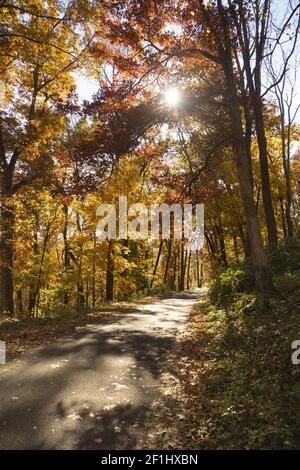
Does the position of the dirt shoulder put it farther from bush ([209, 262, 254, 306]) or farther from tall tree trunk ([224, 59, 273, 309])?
bush ([209, 262, 254, 306])

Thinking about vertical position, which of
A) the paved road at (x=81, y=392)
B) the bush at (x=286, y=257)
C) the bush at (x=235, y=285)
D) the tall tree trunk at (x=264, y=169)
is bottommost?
the paved road at (x=81, y=392)

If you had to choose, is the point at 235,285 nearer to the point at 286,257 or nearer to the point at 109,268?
the point at 286,257

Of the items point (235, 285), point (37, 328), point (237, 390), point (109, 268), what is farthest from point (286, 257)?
point (109, 268)

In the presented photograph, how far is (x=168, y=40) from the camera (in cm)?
1057

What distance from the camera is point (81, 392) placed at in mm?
6445

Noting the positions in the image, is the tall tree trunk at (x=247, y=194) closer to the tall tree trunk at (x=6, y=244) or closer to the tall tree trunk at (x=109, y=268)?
the tall tree trunk at (x=6, y=244)

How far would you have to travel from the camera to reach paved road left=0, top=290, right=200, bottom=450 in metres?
5.00

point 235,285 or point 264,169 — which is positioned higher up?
point 264,169

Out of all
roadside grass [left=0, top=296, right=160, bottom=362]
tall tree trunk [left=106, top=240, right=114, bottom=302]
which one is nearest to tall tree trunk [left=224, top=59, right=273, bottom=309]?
roadside grass [left=0, top=296, right=160, bottom=362]

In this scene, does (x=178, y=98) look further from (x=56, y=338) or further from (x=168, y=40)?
(x=56, y=338)

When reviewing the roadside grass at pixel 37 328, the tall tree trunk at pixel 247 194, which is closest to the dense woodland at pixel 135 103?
the tall tree trunk at pixel 247 194

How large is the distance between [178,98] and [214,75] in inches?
89.1

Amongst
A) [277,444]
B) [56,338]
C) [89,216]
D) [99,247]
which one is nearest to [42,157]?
[89,216]

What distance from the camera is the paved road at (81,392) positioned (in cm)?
500
